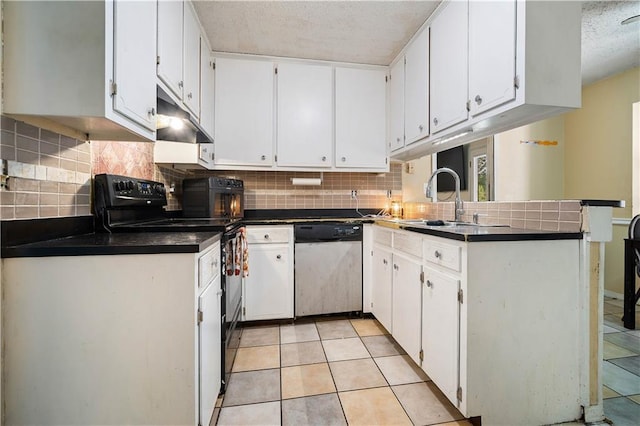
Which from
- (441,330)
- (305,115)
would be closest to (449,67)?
(305,115)

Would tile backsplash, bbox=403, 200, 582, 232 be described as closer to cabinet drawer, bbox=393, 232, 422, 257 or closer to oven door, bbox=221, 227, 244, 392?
cabinet drawer, bbox=393, 232, 422, 257

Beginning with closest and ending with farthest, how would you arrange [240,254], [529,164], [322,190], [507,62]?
[507,62] < [240,254] < [322,190] < [529,164]

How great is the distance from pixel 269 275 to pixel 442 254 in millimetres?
1495

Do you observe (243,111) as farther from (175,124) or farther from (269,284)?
(269,284)

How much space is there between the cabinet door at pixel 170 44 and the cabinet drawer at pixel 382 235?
172 centimetres

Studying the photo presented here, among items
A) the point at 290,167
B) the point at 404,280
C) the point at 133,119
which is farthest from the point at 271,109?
the point at 404,280

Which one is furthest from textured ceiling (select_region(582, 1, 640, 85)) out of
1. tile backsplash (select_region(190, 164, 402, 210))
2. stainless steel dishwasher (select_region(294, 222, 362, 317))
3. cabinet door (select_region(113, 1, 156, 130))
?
cabinet door (select_region(113, 1, 156, 130))

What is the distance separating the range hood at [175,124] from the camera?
163 centimetres

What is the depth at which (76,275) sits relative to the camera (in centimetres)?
99

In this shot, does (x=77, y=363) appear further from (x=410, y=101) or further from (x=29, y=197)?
(x=410, y=101)

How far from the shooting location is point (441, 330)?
1463 mm

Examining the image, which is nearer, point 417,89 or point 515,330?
point 515,330

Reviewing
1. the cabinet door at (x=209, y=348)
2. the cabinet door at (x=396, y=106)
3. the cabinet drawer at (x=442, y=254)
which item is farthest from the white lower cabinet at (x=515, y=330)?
the cabinet door at (x=396, y=106)

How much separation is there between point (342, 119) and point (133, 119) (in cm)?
198
